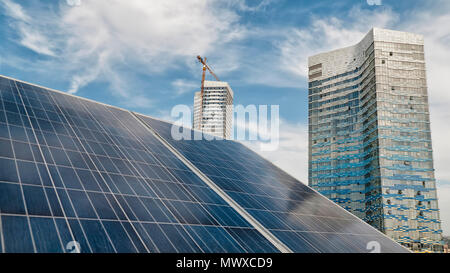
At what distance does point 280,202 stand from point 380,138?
104301 millimetres

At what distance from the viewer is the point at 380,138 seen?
4405 inches

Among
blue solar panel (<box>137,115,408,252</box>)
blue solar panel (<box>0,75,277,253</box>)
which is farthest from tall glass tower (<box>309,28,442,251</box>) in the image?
blue solar panel (<box>0,75,277,253</box>)

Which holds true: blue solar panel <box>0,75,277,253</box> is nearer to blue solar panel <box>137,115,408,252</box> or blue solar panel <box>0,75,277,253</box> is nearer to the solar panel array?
the solar panel array

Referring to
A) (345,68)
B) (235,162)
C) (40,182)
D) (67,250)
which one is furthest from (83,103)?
(345,68)

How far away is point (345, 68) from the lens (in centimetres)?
13212

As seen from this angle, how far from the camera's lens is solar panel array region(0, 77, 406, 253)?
9570 millimetres

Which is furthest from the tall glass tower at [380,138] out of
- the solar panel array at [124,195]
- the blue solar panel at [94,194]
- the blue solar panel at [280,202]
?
the blue solar panel at [94,194]

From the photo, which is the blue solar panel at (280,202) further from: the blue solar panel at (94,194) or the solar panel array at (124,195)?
the blue solar panel at (94,194)

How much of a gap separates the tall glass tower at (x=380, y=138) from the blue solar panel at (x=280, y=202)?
310 feet

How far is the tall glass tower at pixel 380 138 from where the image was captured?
347ft

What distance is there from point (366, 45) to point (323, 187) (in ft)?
176

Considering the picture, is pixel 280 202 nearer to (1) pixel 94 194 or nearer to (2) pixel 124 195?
(2) pixel 124 195

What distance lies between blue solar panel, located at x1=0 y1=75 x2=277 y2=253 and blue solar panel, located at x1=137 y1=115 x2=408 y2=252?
1.73m

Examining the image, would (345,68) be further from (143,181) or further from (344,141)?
(143,181)
